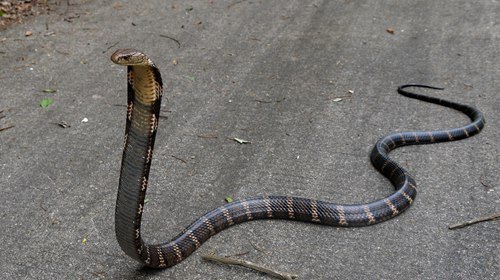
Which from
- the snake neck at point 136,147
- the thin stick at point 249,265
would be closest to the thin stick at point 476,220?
the thin stick at point 249,265

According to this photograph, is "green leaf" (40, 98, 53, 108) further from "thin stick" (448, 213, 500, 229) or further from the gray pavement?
"thin stick" (448, 213, 500, 229)

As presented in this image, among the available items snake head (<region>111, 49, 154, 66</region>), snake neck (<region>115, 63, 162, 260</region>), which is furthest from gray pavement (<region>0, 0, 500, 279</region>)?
snake head (<region>111, 49, 154, 66</region>)

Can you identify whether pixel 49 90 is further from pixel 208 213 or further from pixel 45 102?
pixel 208 213

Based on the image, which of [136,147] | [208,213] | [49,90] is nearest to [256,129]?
[208,213]

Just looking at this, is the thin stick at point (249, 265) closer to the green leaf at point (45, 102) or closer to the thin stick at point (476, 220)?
the thin stick at point (476, 220)

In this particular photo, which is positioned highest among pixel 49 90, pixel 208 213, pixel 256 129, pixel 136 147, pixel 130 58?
pixel 130 58

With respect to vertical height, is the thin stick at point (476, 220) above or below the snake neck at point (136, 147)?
below
